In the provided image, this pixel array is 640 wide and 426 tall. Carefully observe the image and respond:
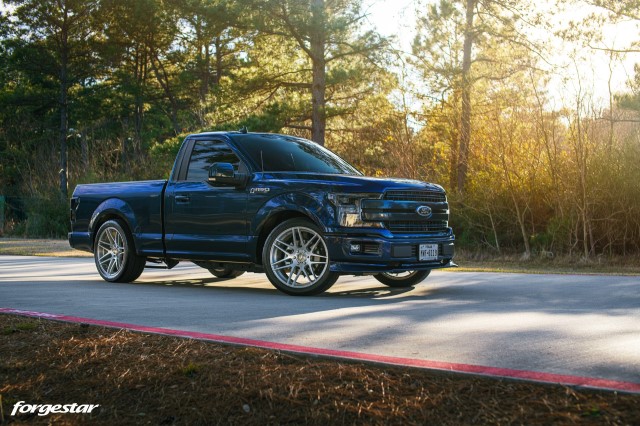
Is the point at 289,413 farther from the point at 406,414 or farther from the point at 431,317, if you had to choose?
the point at 431,317

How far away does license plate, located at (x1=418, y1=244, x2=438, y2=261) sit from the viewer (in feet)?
34.7

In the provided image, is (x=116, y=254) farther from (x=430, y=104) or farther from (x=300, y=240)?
(x=430, y=104)

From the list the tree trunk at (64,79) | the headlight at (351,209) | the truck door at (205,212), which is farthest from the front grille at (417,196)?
the tree trunk at (64,79)

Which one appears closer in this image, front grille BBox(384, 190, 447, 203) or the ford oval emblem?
front grille BBox(384, 190, 447, 203)

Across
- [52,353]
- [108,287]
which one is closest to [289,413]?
[52,353]

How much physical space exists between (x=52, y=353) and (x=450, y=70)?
21777mm

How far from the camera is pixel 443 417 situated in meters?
4.68

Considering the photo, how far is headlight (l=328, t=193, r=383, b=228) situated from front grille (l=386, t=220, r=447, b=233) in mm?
219

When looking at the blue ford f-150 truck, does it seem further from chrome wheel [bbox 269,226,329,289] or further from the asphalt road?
the asphalt road

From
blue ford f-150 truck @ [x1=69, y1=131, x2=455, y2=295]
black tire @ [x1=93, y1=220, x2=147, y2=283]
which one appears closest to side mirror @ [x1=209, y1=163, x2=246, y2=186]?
blue ford f-150 truck @ [x1=69, y1=131, x2=455, y2=295]

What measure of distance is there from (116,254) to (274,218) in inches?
130

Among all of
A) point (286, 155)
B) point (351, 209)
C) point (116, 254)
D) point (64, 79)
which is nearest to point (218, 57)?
point (64, 79)

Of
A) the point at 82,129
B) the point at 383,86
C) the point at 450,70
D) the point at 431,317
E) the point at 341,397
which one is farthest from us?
the point at 82,129

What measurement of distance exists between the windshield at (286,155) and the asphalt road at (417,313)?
1670 millimetres
